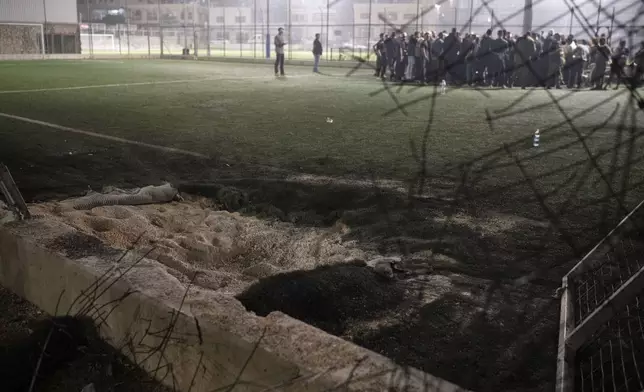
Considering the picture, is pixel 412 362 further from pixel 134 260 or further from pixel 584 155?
pixel 584 155

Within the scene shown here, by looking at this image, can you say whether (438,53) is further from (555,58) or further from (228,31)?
(228,31)

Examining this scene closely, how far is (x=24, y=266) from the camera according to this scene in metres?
4.13

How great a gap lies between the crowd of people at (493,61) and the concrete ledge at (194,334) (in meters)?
18.2

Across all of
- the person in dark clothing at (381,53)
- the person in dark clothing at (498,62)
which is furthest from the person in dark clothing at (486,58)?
the person in dark clothing at (381,53)

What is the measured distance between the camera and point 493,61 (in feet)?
72.1

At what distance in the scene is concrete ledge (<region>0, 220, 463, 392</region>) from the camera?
265cm

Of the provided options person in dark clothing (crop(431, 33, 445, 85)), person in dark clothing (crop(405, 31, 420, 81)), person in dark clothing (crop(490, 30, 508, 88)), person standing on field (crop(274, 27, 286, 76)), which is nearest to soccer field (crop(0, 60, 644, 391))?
person in dark clothing (crop(490, 30, 508, 88))

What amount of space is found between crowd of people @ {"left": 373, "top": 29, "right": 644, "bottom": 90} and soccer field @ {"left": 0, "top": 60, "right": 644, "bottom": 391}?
584cm

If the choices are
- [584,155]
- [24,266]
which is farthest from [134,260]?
[584,155]

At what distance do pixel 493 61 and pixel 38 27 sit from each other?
2782 cm

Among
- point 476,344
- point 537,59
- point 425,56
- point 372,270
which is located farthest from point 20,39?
point 476,344

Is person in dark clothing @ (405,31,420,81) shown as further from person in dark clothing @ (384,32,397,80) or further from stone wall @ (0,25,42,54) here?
stone wall @ (0,25,42,54)

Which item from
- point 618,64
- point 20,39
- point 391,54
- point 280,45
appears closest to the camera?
point 618,64

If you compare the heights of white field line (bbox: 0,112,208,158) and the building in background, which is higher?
the building in background
